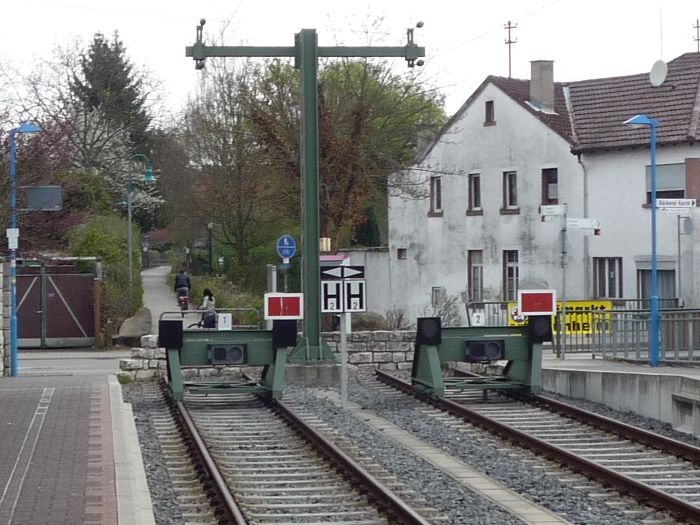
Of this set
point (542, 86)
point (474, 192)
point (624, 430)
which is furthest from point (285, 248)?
point (624, 430)

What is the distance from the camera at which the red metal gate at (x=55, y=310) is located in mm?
Result: 37219

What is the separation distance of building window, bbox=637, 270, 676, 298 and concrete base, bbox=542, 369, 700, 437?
17785 millimetres

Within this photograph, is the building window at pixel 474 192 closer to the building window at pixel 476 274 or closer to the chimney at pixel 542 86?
the building window at pixel 476 274

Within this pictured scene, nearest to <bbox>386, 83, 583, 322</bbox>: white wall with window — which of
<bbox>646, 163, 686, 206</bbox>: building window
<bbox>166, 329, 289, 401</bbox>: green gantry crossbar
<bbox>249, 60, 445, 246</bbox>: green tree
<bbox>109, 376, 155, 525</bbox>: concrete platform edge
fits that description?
<bbox>249, 60, 445, 246</bbox>: green tree

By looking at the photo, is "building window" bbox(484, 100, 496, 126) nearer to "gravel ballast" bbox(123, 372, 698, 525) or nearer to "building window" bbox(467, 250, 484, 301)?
"building window" bbox(467, 250, 484, 301)

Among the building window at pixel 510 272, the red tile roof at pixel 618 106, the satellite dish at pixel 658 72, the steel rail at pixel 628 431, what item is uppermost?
the red tile roof at pixel 618 106

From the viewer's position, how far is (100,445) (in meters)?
14.7

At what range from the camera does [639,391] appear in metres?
19.7

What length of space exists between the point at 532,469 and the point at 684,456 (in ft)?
5.66

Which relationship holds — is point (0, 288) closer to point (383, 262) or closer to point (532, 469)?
point (532, 469)

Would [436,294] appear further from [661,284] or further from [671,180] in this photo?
[671,180]

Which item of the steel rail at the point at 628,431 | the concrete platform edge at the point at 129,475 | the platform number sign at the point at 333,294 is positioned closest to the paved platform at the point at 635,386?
the steel rail at the point at 628,431

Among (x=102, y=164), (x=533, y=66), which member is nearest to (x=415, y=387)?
(x=533, y=66)

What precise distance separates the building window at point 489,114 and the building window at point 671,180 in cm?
838
